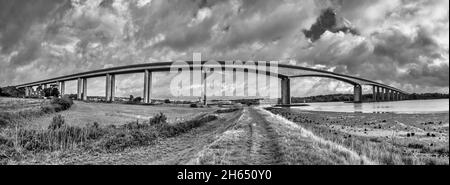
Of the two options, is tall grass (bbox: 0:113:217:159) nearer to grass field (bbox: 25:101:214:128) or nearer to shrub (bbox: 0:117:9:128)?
grass field (bbox: 25:101:214:128)

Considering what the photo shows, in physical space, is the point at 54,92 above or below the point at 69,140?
above

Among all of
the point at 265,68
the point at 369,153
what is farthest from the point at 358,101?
the point at 369,153

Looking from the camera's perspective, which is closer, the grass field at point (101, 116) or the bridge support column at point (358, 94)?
the grass field at point (101, 116)

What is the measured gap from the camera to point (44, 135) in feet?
35.2

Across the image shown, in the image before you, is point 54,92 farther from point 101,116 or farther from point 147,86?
point 101,116

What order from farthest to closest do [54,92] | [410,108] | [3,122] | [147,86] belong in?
1. [54,92]
2. [147,86]
3. [410,108]
4. [3,122]

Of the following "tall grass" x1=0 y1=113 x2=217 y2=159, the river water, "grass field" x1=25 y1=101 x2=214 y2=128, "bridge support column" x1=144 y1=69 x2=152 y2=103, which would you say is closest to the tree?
"bridge support column" x1=144 y1=69 x2=152 y2=103

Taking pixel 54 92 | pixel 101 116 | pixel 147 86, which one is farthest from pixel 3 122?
pixel 54 92

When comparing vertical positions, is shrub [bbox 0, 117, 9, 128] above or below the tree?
below

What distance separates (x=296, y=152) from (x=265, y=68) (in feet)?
250

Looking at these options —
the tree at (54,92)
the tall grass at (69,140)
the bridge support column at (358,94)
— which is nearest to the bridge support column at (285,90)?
the bridge support column at (358,94)

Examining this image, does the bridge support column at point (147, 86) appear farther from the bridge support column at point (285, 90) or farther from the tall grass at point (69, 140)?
the tall grass at point (69, 140)
